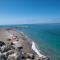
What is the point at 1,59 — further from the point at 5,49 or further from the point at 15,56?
the point at 5,49

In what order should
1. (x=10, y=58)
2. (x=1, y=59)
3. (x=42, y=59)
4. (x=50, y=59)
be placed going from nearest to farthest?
(x=1, y=59)
(x=10, y=58)
(x=42, y=59)
(x=50, y=59)

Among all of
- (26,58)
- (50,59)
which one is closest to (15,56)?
(26,58)

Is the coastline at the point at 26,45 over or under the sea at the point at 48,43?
over

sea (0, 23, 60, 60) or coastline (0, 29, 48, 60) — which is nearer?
coastline (0, 29, 48, 60)

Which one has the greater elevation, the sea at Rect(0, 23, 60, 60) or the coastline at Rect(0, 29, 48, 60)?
the coastline at Rect(0, 29, 48, 60)

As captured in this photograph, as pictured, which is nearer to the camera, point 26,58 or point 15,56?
point 15,56

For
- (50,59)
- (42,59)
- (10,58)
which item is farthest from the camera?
(50,59)

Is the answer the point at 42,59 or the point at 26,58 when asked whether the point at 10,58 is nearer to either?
the point at 26,58

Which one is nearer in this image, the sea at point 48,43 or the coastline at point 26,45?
the coastline at point 26,45

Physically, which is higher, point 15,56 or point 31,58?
point 15,56

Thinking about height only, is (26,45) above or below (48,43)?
above

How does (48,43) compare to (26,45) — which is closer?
(26,45)
